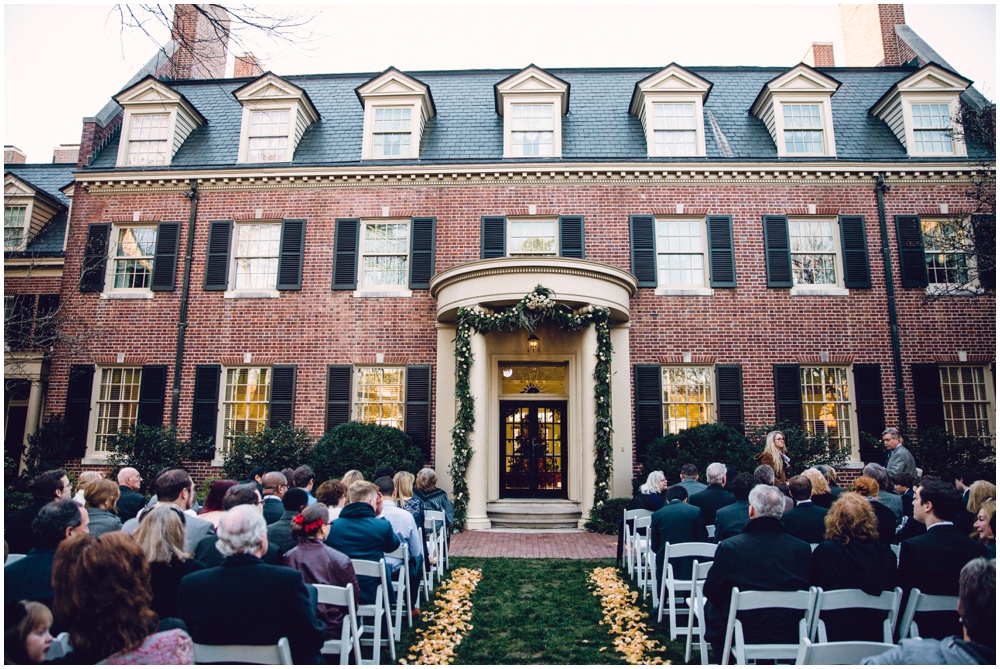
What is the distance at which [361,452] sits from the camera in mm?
11133

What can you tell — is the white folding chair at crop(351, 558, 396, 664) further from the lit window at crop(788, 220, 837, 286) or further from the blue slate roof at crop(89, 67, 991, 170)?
the lit window at crop(788, 220, 837, 286)

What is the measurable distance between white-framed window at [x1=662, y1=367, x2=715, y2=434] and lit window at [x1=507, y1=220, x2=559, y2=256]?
4070 mm

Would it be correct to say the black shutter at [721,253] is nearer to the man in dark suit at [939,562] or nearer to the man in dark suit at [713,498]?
the man in dark suit at [713,498]

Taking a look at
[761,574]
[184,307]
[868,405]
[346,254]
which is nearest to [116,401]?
[184,307]

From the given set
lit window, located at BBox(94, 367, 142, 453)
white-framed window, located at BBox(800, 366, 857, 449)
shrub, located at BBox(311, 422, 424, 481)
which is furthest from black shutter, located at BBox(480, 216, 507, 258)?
lit window, located at BBox(94, 367, 142, 453)

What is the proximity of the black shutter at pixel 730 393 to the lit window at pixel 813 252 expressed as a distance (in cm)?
279

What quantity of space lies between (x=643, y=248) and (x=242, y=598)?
12.1 metres

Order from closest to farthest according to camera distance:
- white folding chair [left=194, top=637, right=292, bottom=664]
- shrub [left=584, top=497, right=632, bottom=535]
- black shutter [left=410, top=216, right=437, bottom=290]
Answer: white folding chair [left=194, top=637, right=292, bottom=664]
shrub [left=584, top=497, right=632, bottom=535]
black shutter [left=410, top=216, right=437, bottom=290]

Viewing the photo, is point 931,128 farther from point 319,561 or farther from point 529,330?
point 319,561

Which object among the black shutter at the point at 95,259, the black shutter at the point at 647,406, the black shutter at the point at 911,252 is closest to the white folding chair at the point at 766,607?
the black shutter at the point at 647,406

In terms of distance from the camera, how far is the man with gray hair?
3926 mm

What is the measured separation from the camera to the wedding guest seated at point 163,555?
3.50 metres

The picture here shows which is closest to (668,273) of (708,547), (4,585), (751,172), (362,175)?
(751,172)

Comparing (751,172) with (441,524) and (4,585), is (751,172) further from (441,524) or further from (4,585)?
(4,585)
